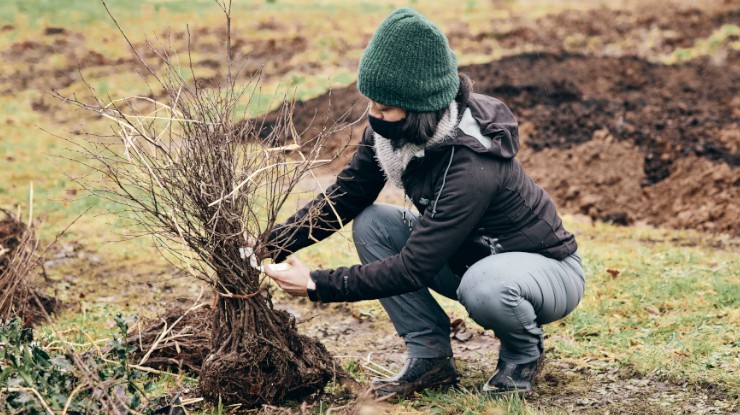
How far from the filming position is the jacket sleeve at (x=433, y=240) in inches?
124

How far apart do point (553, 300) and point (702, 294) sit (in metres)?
1.74

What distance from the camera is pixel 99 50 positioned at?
1488 cm

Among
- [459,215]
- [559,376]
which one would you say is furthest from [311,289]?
[559,376]

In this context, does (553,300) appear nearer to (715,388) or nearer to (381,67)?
(715,388)

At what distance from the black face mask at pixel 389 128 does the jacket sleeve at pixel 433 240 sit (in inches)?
9.1

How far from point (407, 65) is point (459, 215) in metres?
0.59

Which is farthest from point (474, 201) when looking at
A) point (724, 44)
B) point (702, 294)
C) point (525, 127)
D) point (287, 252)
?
point (724, 44)

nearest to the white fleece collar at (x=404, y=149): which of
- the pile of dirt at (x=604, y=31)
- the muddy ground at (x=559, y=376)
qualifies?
the muddy ground at (x=559, y=376)

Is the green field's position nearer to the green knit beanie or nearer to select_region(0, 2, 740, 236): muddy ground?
select_region(0, 2, 740, 236): muddy ground

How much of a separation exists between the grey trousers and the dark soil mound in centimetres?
205

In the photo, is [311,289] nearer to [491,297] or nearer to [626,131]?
[491,297]

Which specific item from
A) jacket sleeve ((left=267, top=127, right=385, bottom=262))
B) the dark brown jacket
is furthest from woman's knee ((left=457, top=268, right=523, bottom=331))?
jacket sleeve ((left=267, top=127, right=385, bottom=262))

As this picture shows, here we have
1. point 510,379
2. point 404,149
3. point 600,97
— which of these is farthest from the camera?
point 600,97

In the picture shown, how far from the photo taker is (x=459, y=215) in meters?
3.16
